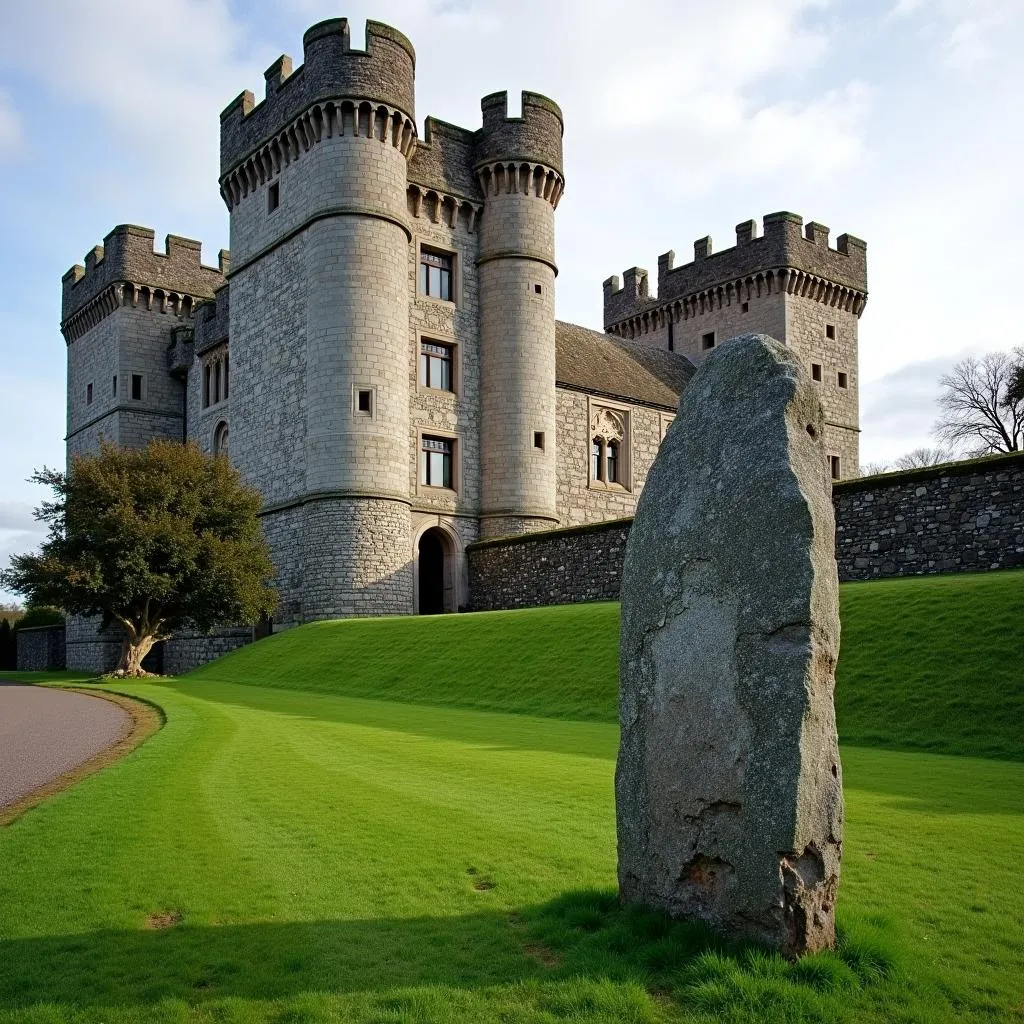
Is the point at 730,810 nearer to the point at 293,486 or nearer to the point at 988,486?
the point at 988,486

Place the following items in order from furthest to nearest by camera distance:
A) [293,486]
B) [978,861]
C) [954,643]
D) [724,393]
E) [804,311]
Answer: [804,311] → [293,486] → [954,643] → [978,861] → [724,393]

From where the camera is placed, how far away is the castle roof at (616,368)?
39.9 meters

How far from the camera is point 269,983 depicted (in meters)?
4.77

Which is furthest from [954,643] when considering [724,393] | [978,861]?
[724,393]

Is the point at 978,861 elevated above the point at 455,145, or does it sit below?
below

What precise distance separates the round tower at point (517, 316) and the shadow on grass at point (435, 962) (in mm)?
28651

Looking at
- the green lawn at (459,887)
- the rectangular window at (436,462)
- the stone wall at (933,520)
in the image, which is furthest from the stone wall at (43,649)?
the green lawn at (459,887)

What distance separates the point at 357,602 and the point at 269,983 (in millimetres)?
25669

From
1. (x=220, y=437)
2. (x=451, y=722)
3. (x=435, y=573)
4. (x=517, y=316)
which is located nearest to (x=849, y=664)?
(x=451, y=722)

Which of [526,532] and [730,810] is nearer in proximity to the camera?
[730,810]

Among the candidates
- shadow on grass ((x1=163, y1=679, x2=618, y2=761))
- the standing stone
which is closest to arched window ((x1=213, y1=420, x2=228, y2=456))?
shadow on grass ((x1=163, y1=679, x2=618, y2=761))

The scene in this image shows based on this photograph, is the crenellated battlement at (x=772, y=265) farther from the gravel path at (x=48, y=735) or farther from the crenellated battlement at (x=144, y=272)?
the gravel path at (x=48, y=735)

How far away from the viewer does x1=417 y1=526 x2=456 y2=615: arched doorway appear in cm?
3372

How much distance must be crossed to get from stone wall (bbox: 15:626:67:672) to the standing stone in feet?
156
